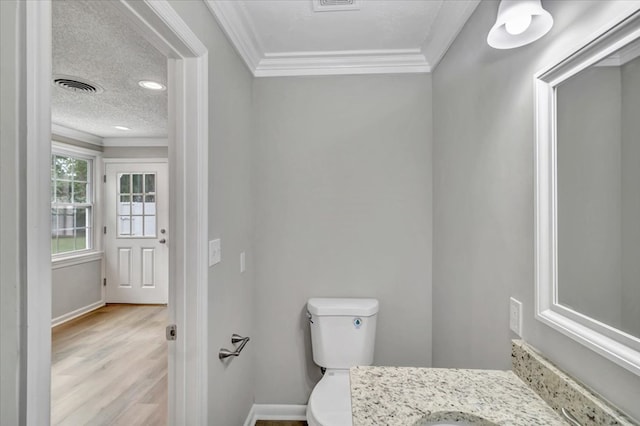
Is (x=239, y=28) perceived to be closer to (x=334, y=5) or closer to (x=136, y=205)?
(x=334, y=5)

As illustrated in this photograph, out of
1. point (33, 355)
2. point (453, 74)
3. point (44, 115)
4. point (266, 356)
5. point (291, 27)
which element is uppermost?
point (291, 27)

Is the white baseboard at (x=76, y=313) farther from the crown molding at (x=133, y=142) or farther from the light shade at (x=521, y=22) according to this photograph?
the light shade at (x=521, y=22)

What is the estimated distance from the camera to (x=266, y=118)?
6.56 ft

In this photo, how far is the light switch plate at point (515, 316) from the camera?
1042 mm

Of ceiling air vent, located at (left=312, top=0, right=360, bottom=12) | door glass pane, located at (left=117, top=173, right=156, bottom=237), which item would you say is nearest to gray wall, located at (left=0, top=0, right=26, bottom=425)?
ceiling air vent, located at (left=312, top=0, right=360, bottom=12)

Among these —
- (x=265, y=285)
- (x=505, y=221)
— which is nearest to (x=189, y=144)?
(x=265, y=285)

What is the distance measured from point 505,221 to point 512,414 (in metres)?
0.63

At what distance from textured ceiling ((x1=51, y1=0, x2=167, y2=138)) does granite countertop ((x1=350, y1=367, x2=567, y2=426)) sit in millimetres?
1346

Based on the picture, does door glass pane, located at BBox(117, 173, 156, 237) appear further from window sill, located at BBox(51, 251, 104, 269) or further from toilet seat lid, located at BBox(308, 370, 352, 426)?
toilet seat lid, located at BBox(308, 370, 352, 426)

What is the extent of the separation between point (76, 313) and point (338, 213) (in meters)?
3.96

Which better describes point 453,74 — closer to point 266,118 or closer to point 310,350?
point 266,118

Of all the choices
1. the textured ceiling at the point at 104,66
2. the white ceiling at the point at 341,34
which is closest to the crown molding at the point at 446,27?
the white ceiling at the point at 341,34

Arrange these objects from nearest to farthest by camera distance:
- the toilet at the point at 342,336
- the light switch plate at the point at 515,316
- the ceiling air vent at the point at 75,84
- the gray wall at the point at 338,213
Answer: the light switch plate at the point at 515,316, the toilet at the point at 342,336, the gray wall at the point at 338,213, the ceiling air vent at the point at 75,84

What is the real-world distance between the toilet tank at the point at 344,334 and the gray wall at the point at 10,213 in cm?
144
